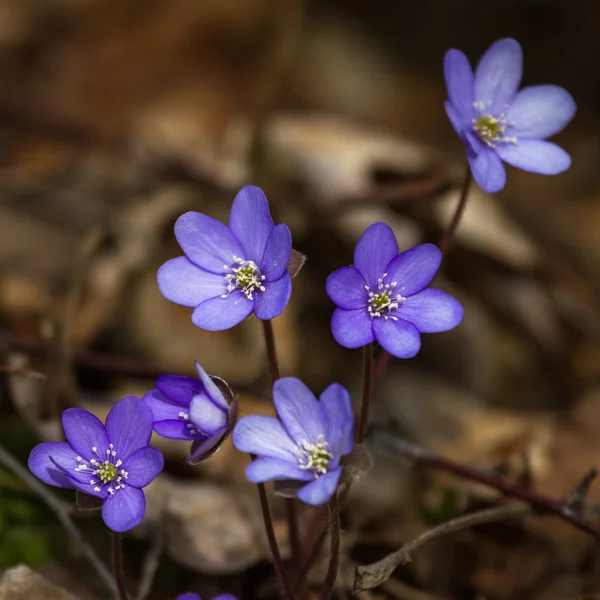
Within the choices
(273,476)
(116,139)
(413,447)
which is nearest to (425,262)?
(273,476)

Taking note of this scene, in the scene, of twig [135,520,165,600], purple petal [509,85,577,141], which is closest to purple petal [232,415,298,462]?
twig [135,520,165,600]

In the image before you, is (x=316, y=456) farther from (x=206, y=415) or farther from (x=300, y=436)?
(x=206, y=415)

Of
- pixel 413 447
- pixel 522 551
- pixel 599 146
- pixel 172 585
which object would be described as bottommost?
pixel 172 585

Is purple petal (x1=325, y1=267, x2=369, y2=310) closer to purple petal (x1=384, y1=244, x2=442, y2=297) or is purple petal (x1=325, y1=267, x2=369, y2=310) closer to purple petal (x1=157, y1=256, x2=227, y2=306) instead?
purple petal (x1=384, y1=244, x2=442, y2=297)

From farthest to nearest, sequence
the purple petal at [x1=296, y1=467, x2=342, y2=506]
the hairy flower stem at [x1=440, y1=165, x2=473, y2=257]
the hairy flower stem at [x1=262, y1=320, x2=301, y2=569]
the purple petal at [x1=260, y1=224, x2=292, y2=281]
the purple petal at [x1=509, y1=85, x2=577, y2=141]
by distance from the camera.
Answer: the purple petal at [x1=509, y1=85, x2=577, y2=141], the hairy flower stem at [x1=440, y1=165, x2=473, y2=257], the hairy flower stem at [x1=262, y1=320, x2=301, y2=569], the purple petal at [x1=260, y1=224, x2=292, y2=281], the purple petal at [x1=296, y1=467, x2=342, y2=506]

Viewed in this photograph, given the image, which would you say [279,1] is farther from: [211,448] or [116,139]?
[211,448]

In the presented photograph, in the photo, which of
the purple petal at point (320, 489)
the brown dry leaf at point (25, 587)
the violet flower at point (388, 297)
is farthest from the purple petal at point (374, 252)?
the brown dry leaf at point (25, 587)
